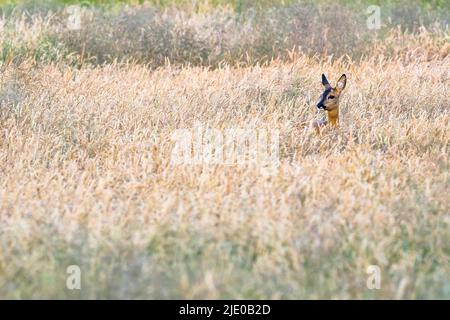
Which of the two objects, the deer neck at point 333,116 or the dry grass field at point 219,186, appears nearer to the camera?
the dry grass field at point 219,186

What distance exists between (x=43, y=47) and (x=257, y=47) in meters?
2.47

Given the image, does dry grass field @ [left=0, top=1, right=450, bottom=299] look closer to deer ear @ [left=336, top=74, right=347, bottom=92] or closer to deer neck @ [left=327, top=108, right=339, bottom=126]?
deer neck @ [left=327, top=108, right=339, bottom=126]

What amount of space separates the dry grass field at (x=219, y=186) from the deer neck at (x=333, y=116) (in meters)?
0.13

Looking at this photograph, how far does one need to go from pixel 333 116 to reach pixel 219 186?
186cm

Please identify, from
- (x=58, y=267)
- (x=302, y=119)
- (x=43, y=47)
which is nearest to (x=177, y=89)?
(x=302, y=119)

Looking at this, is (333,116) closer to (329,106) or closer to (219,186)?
(329,106)

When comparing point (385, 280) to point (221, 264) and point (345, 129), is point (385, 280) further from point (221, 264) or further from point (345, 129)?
point (345, 129)

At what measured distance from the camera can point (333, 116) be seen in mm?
7637

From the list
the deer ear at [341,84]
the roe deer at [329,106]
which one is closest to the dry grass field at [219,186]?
the roe deer at [329,106]

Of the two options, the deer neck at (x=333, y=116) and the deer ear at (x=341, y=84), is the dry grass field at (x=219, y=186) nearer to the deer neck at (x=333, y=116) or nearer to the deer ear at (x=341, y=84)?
the deer neck at (x=333, y=116)

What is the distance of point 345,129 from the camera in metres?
7.64

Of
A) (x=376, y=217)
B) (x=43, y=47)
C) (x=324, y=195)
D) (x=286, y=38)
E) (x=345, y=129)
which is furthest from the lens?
(x=286, y=38)

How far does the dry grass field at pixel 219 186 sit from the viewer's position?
16.1ft
